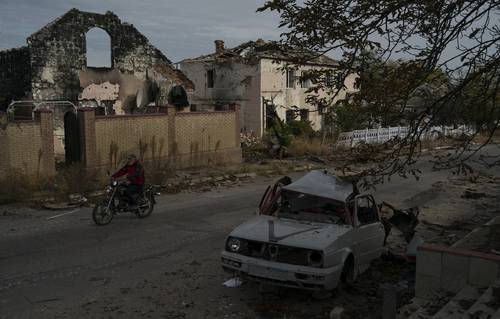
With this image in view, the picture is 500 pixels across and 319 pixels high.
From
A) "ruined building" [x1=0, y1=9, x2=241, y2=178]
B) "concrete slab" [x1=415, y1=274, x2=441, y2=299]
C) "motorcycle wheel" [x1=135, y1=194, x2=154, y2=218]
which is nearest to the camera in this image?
"concrete slab" [x1=415, y1=274, x2=441, y2=299]

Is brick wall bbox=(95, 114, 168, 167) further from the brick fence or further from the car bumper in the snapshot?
the car bumper

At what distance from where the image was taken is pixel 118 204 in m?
11.7

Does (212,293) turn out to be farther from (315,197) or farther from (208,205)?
(208,205)

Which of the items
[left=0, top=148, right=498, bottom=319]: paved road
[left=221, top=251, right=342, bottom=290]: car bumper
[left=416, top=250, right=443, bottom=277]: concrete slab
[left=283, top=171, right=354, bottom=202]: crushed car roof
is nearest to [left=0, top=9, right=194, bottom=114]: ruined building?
[left=0, top=148, right=498, bottom=319]: paved road

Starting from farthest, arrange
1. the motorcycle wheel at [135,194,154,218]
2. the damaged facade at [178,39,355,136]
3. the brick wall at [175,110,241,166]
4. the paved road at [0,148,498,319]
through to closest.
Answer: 1. the damaged facade at [178,39,355,136]
2. the brick wall at [175,110,241,166]
3. the motorcycle wheel at [135,194,154,218]
4. the paved road at [0,148,498,319]

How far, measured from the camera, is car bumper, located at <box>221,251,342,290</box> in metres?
6.44

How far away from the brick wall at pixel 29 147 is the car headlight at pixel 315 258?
11.3 meters

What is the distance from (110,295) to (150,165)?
12.3m

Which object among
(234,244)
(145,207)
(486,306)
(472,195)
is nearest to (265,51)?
(234,244)

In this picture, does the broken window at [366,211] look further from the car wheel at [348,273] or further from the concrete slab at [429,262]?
the concrete slab at [429,262]

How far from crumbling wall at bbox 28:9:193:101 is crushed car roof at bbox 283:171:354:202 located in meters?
15.8

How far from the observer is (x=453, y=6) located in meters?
6.17

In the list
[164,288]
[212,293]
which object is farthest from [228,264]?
[164,288]

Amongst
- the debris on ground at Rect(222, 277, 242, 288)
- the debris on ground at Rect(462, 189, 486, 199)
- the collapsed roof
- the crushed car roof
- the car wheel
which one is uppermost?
the collapsed roof
